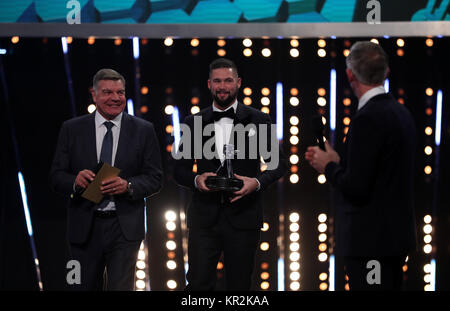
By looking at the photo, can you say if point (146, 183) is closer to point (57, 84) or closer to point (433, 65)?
point (57, 84)

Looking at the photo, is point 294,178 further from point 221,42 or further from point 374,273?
point 374,273

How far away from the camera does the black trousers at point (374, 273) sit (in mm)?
2764

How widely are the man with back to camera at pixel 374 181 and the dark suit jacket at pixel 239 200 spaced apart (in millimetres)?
862

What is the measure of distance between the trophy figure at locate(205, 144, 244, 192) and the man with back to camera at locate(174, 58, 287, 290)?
117mm

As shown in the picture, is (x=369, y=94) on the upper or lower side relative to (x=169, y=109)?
lower

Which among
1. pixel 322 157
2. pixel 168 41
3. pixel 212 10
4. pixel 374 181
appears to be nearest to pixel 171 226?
pixel 168 41

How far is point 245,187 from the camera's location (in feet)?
11.5

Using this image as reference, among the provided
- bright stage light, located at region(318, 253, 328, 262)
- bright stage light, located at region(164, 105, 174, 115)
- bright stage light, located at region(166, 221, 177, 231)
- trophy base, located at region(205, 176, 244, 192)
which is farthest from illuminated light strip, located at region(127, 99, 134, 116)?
bright stage light, located at region(318, 253, 328, 262)

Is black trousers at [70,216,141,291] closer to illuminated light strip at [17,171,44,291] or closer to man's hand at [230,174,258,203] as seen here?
man's hand at [230,174,258,203]

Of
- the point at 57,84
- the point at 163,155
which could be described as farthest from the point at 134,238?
the point at 57,84

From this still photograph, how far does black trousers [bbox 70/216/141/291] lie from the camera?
347cm

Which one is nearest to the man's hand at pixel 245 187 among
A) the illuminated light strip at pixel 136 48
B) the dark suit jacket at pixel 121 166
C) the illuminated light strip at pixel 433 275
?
the dark suit jacket at pixel 121 166

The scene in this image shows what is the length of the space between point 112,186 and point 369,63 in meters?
1.70

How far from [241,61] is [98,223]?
1.69 meters
